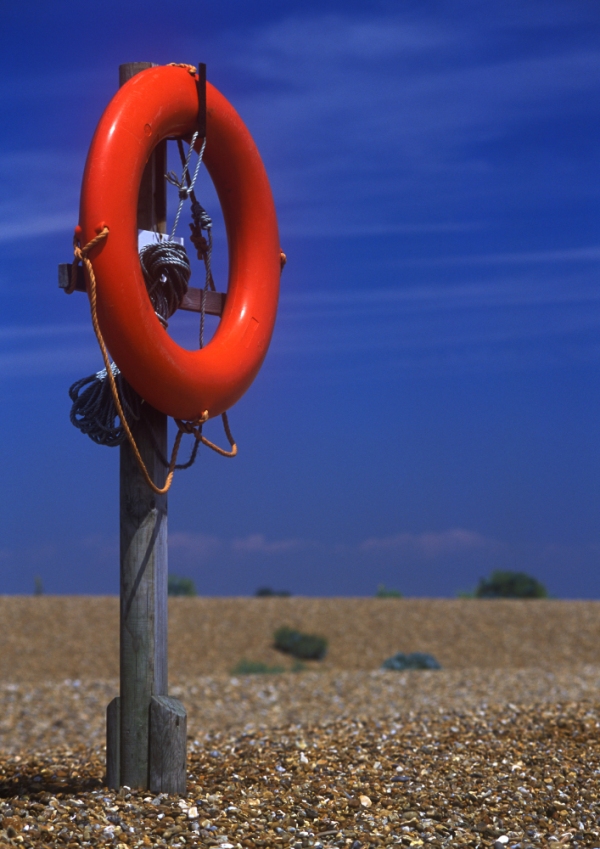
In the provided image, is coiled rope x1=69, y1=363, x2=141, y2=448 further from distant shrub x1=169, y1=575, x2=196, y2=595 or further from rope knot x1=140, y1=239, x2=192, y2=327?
distant shrub x1=169, y1=575, x2=196, y2=595

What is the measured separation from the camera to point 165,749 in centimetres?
396

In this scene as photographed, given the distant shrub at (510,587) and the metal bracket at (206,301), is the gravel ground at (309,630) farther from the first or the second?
the metal bracket at (206,301)

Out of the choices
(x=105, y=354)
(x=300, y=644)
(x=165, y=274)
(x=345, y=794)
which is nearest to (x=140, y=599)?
(x=105, y=354)

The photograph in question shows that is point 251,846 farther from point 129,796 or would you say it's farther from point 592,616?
point 592,616

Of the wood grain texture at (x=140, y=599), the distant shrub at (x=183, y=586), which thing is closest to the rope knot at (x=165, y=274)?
the wood grain texture at (x=140, y=599)

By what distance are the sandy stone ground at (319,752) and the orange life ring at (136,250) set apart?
1714 millimetres

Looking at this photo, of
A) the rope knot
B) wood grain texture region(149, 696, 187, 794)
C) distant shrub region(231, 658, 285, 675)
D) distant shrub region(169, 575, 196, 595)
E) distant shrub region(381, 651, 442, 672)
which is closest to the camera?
wood grain texture region(149, 696, 187, 794)

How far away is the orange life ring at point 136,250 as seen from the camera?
389cm

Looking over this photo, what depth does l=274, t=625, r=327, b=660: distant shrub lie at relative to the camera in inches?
480

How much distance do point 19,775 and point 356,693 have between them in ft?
16.6

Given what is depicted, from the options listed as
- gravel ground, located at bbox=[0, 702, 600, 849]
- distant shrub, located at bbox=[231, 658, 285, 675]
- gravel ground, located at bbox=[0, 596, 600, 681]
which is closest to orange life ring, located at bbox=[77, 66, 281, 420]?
gravel ground, located at bbox=[0, 702, 600, 849]

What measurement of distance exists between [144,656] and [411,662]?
777cm

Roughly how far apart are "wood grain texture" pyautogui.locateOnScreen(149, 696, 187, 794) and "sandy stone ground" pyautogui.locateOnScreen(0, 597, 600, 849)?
0.06 meters

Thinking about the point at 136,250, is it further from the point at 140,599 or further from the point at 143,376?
the point at 140,599
